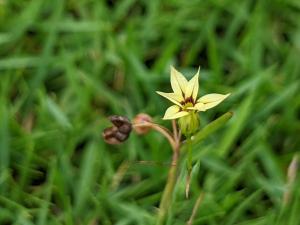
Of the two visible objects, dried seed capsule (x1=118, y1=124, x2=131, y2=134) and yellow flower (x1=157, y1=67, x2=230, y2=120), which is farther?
dried seed capsule (x1=118, y1=124, x2=131, y2=134)

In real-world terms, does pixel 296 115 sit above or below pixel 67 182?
above

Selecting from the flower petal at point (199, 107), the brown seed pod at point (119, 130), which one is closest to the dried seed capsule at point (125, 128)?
the brown seed pod at point (119, 130)

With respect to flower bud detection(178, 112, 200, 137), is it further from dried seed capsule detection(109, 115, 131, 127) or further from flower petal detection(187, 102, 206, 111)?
dried seed capsule detection(109, 115, 131, 127)

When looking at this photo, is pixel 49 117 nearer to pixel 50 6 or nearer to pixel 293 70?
pixel 50 6

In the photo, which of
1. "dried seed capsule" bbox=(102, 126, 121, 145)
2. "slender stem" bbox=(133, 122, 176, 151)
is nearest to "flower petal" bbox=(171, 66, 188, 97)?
"slender stem" bbox=(133, 122, 176, 151)

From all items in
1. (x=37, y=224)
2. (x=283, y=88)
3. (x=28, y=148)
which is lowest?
(x=37, y=224)

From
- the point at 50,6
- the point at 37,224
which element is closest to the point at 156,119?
the point at 37,224

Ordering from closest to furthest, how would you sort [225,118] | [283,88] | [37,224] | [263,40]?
[225,118] < [37,224] < [283,88] < [263,40]
